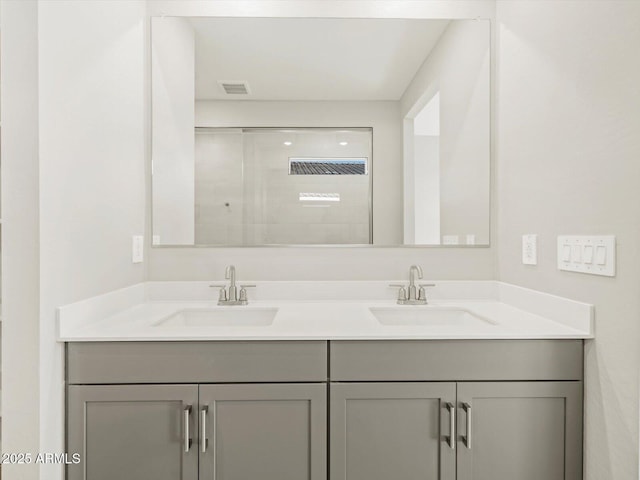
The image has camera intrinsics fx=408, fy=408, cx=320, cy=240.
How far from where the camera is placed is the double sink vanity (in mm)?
1307

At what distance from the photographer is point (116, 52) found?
1640mm

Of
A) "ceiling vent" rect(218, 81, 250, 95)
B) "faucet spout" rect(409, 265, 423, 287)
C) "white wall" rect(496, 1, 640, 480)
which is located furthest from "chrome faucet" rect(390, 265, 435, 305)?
"ceiling vent" rect(218, 81, 250, 95)

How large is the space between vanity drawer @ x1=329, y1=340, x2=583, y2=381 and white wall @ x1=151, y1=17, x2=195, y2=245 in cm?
103

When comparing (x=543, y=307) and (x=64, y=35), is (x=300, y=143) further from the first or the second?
(x=543, y=307)

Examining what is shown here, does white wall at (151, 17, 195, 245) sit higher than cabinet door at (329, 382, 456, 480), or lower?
higher

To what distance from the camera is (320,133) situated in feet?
6.40

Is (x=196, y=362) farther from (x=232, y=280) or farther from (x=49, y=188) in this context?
(x=49, y=188)

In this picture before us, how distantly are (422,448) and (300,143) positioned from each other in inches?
53.8

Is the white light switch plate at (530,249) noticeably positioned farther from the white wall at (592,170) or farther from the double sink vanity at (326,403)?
the double sink vanity at (326,403)

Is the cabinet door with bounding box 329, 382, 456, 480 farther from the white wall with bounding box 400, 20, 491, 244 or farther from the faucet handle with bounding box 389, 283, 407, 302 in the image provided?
the white wall with bounding box 400, 20, 491, 244

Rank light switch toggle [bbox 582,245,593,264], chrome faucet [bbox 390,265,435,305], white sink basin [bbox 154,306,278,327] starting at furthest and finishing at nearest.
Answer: chrome faucet [bbox 390,265,435,305], white sink basin [bbox 154,306,278,327], light switch toggle [bbox 582,245,593,264]

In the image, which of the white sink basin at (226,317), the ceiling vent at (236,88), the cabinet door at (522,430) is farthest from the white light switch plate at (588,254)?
the ceiling vent at (236,88)

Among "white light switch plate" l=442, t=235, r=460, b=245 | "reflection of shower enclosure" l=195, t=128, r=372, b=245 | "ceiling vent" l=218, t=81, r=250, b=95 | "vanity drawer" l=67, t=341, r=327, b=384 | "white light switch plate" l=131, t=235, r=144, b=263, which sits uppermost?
"ceiling vent" l=218, t=81, r=250, b=95

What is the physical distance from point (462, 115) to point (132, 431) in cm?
190
